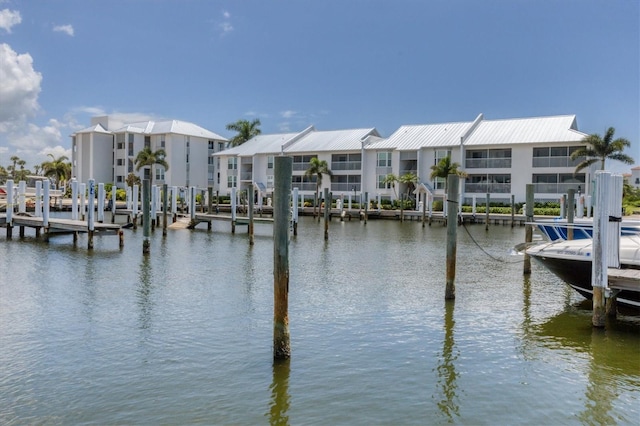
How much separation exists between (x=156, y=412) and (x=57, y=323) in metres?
5.99

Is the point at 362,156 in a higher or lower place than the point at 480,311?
higher

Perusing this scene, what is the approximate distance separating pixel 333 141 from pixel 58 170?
53808 millimetres

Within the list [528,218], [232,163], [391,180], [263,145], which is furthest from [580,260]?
[232,163]

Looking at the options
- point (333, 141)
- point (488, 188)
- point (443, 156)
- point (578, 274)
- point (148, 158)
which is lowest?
point (578, 274)

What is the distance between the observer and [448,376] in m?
9.99

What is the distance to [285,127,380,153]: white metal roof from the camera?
7038 centimetres

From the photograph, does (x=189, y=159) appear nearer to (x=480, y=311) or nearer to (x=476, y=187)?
(x=476, y=187)

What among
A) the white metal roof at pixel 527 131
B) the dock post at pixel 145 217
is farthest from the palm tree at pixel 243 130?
the dock post at pixel 145 217

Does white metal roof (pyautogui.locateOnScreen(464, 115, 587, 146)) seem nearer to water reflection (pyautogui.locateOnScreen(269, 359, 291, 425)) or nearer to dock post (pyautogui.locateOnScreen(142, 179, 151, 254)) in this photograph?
dock post (pyautogui.locateOnScreen(142, 179, 151, 254))

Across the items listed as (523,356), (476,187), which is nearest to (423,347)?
(523,356)

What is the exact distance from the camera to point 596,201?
1201cm

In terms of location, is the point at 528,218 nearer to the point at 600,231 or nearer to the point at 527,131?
the point at 600,231

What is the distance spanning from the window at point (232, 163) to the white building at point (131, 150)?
926 cm

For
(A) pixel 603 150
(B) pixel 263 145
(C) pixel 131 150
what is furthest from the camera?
(C) pixel 131 150
